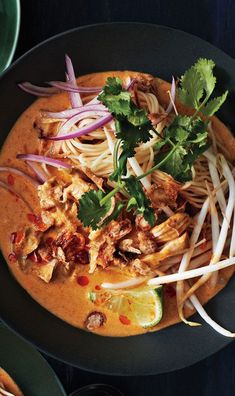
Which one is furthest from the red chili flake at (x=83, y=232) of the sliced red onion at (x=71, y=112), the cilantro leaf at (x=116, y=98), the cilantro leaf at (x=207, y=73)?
the cilantro leaf at (x=207, y=73)

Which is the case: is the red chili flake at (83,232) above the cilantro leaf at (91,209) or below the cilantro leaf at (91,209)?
below

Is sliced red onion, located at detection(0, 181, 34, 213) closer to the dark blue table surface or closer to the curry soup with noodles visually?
the curry soup with noodles

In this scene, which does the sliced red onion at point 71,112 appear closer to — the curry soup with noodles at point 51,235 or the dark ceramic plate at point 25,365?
the curry soup with noodles at point 51,235

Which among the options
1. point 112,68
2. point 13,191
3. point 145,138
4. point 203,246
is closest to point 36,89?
point 112,68

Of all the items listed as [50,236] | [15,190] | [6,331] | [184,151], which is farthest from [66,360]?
[184,151]

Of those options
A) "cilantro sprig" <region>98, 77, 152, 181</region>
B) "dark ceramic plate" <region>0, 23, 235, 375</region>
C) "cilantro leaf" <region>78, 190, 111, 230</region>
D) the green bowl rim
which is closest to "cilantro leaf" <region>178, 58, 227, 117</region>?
"dark ceramic plate" <region>0, 23, 235, 375</region>

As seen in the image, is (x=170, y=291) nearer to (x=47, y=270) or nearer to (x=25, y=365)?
(x=47, y=270)
